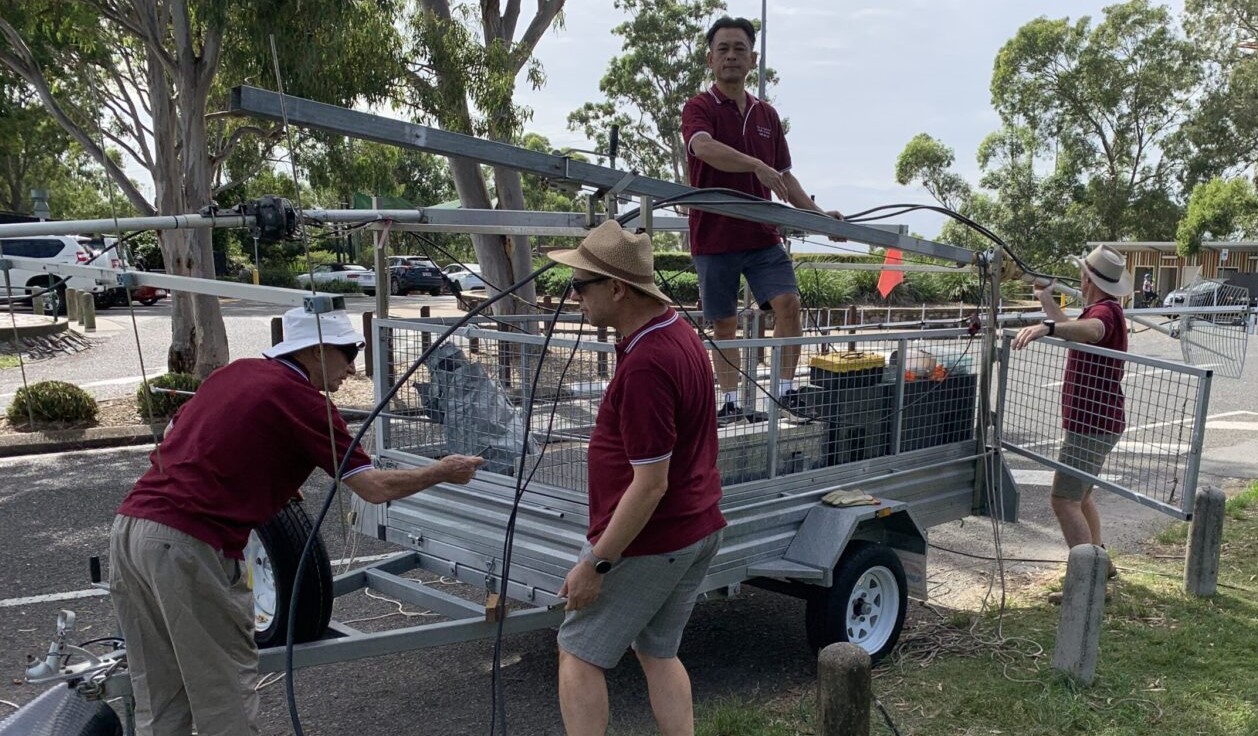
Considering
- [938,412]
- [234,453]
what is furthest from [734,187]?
[234,453]

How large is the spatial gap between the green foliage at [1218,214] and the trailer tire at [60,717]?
40828mm

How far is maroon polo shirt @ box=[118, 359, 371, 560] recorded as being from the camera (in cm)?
300

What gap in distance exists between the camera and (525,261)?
13.4 meters

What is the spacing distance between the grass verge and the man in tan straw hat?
0.95 m

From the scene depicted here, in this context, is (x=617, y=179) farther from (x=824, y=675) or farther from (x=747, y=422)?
(x=824, y=675)

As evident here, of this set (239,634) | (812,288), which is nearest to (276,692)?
(239,634)

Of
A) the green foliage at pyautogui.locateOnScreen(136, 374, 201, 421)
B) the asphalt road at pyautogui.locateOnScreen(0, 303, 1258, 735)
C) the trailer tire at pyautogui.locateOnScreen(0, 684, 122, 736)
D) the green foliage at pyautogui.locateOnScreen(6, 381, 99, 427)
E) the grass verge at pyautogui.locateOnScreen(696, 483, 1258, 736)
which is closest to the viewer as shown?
the trailer tire at pyautogui.locateOnScreen(0, 684, 122, 736)

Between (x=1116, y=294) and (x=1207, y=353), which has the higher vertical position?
(x=1116, y=294)

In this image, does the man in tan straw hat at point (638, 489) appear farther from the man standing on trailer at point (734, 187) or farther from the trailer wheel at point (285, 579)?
the man standing on trailer at point (734, 187)

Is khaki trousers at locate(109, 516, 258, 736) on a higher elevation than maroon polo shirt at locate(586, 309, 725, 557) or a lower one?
lower

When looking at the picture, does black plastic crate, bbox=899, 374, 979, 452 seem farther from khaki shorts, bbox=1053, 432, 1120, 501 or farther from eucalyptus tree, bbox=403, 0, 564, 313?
eucalyptus tree, bbox=403, 0, 564, 313

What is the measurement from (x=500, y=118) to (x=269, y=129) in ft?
11.0

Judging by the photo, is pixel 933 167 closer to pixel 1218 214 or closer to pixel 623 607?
pixel 1218 214

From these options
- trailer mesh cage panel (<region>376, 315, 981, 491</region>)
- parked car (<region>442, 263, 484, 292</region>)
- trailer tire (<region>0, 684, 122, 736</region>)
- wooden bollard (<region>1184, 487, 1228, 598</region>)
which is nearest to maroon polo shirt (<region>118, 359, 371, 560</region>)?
trailer tire (<region>0, 684, 122, 736</region>)
